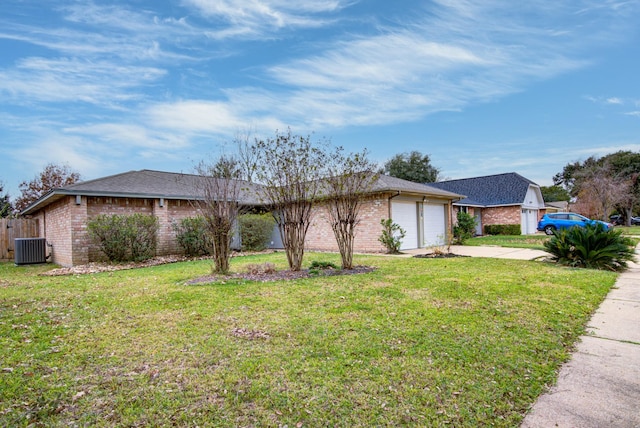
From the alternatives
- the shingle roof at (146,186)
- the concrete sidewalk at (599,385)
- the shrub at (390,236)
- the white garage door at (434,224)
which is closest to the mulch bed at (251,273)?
the shingle roof at (146,186)

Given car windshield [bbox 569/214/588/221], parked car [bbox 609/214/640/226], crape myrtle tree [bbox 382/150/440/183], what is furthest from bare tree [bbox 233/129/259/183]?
parked car [bbox 609/214/640/226]

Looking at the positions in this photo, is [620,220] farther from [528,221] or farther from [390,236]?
[390,236]

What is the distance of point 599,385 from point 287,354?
2648 mm

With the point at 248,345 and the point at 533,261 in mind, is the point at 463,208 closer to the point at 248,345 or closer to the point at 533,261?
the point at 533,261

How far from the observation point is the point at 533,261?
32.6 ft

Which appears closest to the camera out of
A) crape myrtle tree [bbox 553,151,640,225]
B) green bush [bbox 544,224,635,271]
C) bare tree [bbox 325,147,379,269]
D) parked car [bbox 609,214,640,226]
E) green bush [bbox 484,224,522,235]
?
bare tree [bbox 325,147,379,269]

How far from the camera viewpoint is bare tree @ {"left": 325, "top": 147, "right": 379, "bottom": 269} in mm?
8445

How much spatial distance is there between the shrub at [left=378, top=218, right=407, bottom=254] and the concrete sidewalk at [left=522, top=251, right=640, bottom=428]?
9.02 m

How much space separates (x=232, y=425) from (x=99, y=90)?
11.9 metres

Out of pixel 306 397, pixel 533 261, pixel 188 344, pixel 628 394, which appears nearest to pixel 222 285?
pixel 188 344

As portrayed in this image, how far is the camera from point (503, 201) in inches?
1025

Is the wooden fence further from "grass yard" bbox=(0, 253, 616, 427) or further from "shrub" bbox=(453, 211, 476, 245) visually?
"shrub" bbox=(453, 211, 476, 245)

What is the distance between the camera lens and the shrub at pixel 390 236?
13.5 m

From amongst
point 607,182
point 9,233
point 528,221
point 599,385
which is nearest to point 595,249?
point 599,385
